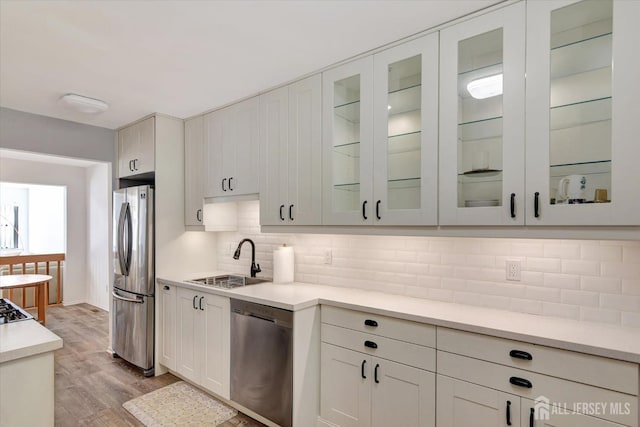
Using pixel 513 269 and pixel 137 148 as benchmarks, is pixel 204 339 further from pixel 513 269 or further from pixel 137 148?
pixel 513 269

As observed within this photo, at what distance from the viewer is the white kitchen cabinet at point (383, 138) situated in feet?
6.64

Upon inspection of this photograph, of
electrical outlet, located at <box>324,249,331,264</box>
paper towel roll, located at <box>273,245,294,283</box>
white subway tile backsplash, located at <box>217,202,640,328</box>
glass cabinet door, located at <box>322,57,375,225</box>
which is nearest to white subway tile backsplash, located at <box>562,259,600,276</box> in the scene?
white subway tile backsplash, located at <box>217,202,640,328</box>

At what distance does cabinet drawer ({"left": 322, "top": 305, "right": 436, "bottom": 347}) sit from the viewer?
1912 mm

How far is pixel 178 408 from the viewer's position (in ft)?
9.09

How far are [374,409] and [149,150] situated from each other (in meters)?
3.04

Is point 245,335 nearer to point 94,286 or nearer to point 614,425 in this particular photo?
point 614,425

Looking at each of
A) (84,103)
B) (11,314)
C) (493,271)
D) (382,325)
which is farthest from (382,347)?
(84,103)

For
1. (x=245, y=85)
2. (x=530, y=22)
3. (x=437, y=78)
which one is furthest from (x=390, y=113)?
(x=245, y=85)

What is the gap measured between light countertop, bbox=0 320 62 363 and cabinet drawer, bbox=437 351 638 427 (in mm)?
1919

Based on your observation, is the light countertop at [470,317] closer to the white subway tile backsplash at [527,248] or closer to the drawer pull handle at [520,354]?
the drawer pull handle at [520,354]

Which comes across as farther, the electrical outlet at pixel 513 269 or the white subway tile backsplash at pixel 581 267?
the electrical outlet at pixel 513 269

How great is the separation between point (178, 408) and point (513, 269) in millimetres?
2655

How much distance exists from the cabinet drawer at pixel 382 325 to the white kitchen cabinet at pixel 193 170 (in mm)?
1829

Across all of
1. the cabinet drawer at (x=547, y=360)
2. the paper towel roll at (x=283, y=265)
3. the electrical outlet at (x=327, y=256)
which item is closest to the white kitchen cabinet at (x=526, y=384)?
the cabinet drawer at (x=547, y=360)
